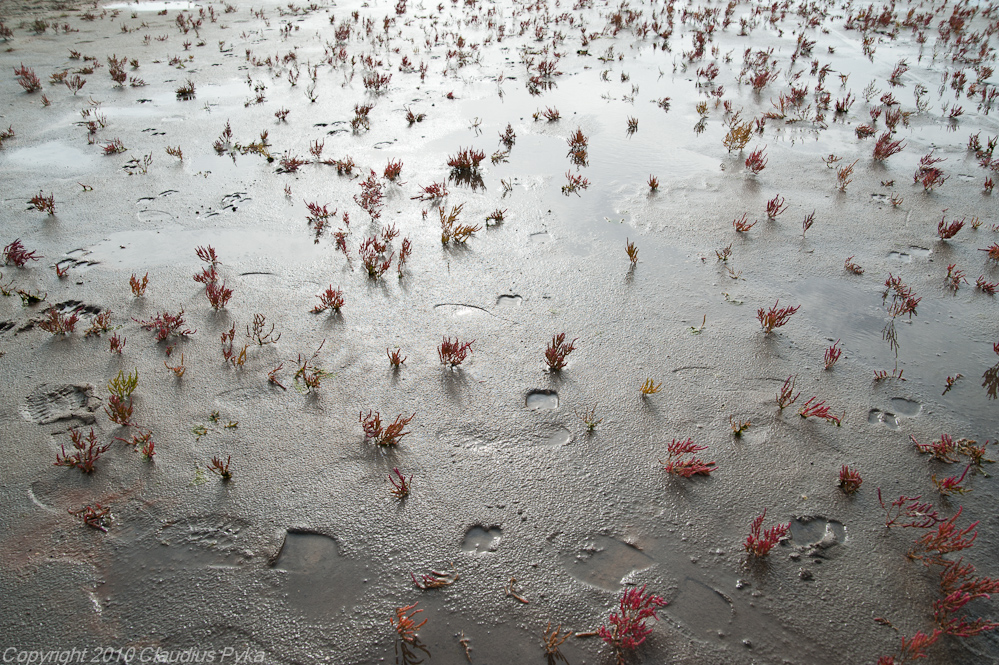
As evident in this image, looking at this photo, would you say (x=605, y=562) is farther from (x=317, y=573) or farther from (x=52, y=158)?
(x=52, y=158)

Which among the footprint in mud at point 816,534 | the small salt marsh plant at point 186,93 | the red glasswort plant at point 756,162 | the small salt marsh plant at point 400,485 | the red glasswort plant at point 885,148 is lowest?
the footprint in mud at point 816,534

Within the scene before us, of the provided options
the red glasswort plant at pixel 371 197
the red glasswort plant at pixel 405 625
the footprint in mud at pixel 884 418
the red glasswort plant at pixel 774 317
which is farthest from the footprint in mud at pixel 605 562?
the red glasswort plant at pixel 371 197

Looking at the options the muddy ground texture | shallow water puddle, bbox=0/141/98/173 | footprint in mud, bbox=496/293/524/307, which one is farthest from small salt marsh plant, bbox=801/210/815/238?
shallow water puddle, bbox=0/141/98/173

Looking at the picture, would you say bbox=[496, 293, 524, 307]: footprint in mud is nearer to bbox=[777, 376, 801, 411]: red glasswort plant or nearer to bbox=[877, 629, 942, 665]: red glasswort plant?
bbox=[777, 376, 801, 411]: red glasswort plant

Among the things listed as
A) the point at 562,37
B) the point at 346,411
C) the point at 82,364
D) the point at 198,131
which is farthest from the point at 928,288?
the point at 562,37

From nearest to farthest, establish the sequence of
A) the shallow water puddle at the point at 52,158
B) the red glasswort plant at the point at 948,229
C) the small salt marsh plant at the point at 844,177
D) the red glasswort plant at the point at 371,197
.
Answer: the red glasswort plant at the point at 948,229
the red glasswort plant at the point at 371,197
the small salt marsh plant at the point at 844,177
the shallow water puddle at the point at 52,158

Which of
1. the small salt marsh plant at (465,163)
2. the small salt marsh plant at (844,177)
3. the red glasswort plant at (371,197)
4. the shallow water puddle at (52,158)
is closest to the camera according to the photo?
the red glasswort plant at (371,197)

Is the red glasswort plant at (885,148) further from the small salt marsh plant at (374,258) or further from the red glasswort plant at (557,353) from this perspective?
the small salt marsh plant at (374,258)

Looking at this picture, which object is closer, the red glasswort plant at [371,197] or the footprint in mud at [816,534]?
the footprint in mud at [816,534]
